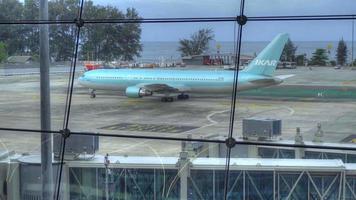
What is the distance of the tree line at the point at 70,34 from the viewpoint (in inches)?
90.4

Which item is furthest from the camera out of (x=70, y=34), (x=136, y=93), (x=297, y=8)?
(x=136, y=93)

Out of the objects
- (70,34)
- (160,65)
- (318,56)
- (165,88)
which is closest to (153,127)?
(160,65)

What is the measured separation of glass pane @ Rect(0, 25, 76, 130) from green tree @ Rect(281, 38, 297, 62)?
0.83 meters

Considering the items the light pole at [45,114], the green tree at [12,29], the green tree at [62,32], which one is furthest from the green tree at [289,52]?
the green tree at [12,29]

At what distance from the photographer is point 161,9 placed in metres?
2.21

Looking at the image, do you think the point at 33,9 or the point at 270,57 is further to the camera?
the point at 33,9

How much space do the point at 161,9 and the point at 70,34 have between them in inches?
15.5

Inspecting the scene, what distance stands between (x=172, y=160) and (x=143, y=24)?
1.77 feet

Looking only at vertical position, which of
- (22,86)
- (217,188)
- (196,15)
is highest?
(196,15)

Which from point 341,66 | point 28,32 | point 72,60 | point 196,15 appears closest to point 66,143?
point 72,60

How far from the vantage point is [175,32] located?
87.0 inches

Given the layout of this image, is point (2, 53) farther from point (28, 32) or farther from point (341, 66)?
point (341, 66)

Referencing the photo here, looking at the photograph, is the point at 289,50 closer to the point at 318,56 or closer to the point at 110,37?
the point at 318,56

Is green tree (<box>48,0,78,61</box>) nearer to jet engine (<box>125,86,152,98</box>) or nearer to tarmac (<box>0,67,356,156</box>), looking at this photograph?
tarmac (<box>0,67,356,156</box>)
